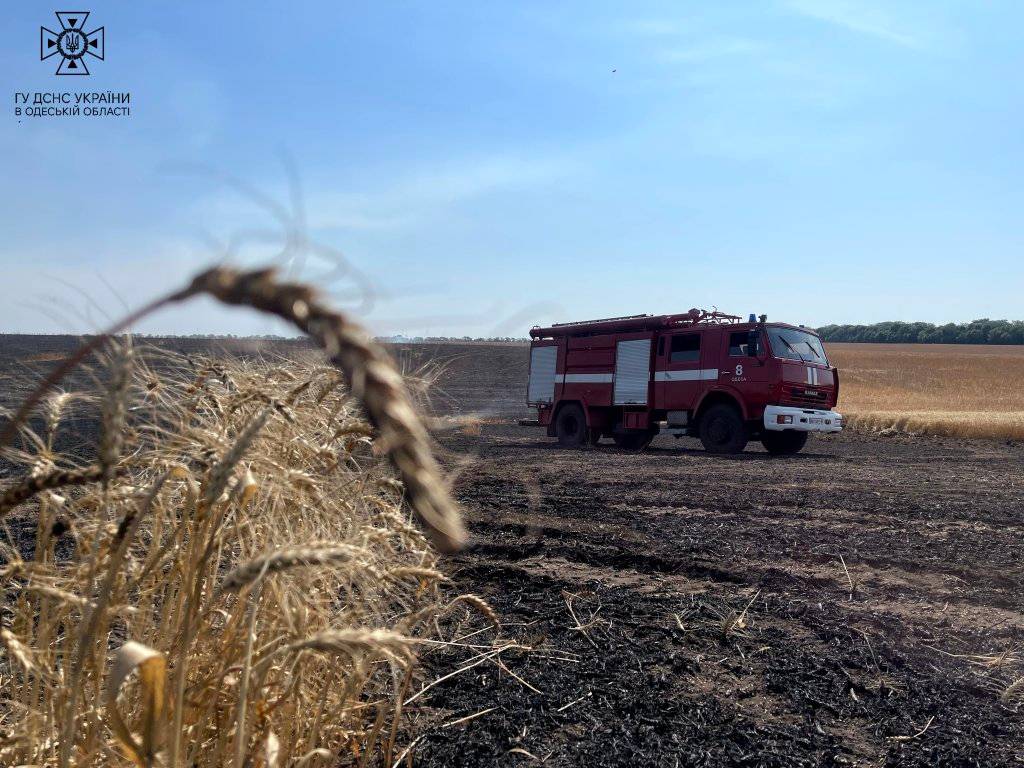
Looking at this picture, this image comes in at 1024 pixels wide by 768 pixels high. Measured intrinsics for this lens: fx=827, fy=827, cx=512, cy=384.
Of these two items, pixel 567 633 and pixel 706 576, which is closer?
pixel 567 633

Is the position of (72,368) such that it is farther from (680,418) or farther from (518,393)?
(518,393)

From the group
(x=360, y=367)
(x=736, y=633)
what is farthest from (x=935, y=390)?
(x=360, y=367)

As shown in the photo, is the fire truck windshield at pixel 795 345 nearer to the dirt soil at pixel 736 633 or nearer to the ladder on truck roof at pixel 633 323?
the ladder on truck roof at pixel 633 323

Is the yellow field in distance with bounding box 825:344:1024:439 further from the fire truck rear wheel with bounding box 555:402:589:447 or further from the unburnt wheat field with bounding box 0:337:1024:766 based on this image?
the unburnt wheat field with bounding box 0:337:1024:766

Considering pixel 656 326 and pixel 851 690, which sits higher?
pixel 656 326

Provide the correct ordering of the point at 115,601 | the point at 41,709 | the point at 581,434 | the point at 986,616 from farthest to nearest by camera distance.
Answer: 1. the point at 581,434
2. the point at 986,616
3. the point at 41,709
4. the point at 115,601

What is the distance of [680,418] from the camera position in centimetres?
1616

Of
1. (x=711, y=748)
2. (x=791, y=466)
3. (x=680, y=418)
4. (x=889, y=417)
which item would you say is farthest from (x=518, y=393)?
(x=711, y=748)

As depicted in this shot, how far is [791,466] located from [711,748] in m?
10.5

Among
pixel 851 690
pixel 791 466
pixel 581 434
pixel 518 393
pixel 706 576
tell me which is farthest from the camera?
pixel 518 393

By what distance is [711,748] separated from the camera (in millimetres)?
2732

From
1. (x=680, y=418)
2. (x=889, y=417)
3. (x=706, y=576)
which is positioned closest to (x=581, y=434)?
(x=680, y=418)

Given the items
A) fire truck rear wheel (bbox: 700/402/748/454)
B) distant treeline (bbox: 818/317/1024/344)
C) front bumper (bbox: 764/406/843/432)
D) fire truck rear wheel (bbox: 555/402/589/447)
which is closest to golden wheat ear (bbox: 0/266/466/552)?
front bumper (bbox: 764/406/843/432)

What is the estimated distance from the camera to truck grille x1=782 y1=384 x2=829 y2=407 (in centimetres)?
1462
